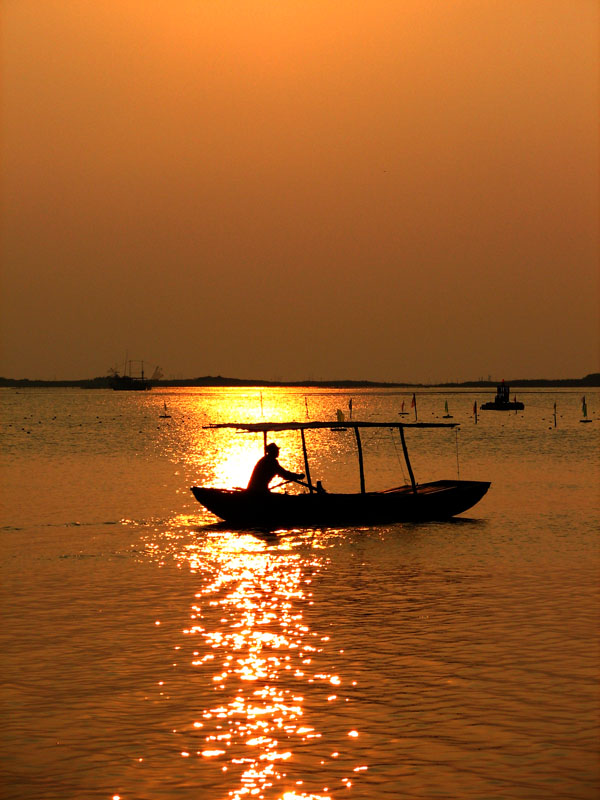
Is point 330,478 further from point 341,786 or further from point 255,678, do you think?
point 341,786

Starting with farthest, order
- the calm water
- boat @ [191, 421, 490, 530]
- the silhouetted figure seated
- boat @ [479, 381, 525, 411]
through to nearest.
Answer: boat @ [479, 381, 525, 411], boat @ [191, 421, 490, 530], the silhouetted figure seated, the calm water

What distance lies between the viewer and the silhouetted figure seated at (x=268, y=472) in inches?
1192

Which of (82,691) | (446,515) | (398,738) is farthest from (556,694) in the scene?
(446,515)

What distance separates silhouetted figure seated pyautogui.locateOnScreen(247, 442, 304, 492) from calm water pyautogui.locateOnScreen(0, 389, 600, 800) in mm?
1537

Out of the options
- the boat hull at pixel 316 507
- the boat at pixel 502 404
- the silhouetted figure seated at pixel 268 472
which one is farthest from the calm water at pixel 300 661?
the boat at pixel 502 404

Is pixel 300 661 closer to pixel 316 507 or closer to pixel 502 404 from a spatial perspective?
pixel 316 507

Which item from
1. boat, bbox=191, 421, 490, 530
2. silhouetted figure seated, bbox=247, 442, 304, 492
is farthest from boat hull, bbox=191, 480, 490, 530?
silhouetted figure seated, bbox=247, 442, 304, 492

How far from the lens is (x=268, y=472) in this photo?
31.4m

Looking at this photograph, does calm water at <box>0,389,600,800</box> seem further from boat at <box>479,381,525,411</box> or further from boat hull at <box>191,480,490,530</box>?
boat at <box>479,381,525,411</box>

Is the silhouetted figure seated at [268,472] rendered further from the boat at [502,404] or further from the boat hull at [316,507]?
the boat at [502,404]

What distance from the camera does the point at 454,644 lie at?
17.2 m

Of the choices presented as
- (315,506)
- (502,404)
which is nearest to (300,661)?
(315,506)

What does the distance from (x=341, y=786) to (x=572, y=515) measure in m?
28.2

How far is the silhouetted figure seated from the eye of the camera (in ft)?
99.3
